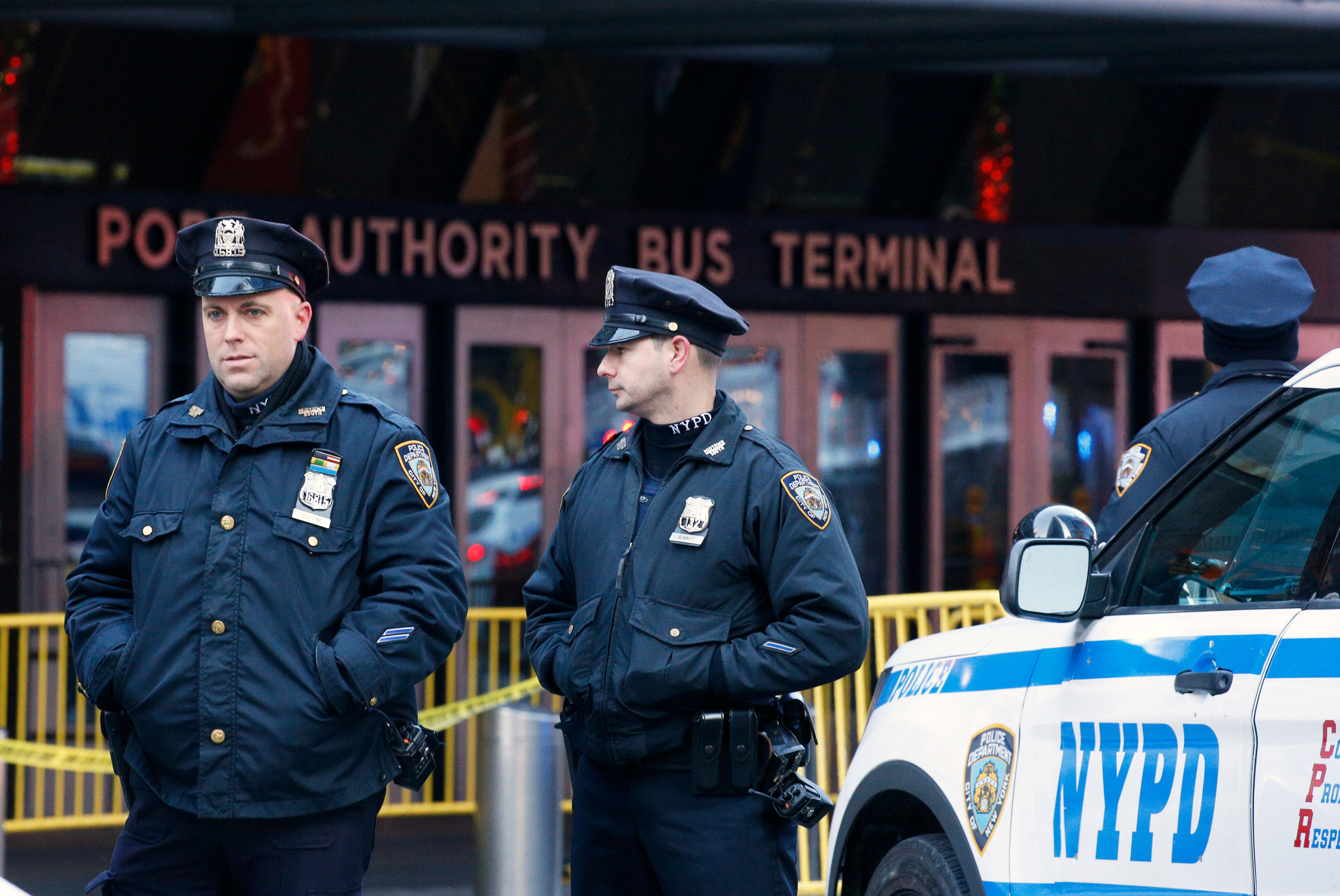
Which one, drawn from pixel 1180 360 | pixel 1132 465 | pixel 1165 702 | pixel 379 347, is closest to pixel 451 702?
pixel 379 347

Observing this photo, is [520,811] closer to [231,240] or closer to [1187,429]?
[1187,429]

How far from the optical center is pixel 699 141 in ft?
36.1

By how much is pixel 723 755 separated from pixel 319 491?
3.08ft

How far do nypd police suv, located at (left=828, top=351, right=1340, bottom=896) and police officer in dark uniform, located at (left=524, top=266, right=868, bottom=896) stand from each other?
38 cm

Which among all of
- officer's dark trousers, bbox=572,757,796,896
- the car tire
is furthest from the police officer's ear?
the car tire

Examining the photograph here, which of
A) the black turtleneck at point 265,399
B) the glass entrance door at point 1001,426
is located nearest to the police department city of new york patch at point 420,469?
the black turtleneck at point 265,399

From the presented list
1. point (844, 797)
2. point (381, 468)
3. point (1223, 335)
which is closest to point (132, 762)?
point (381, 468)

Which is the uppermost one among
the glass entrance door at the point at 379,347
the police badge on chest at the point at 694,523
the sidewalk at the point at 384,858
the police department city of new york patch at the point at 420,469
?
the glass entrance door at the point at 379,347

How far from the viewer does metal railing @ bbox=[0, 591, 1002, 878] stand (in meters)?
6.66

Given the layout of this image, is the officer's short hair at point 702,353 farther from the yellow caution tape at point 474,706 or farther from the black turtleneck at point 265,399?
the yellow caution tape at point 474,706

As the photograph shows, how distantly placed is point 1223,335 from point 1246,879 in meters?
2.01

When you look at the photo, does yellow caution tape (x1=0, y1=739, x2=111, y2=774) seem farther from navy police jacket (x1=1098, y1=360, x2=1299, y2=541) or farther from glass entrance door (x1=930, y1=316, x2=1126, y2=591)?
glass entrance door (x1=930, y1=316, x2=1126, y2=591)

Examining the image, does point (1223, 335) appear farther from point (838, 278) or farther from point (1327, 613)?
point (838, 278)

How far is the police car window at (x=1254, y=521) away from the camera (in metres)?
2.94
